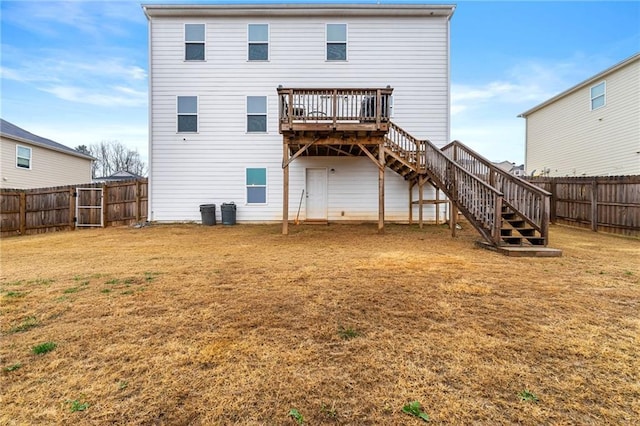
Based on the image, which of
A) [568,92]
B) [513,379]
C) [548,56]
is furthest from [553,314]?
[548,56]

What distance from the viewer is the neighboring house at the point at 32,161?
575 inches

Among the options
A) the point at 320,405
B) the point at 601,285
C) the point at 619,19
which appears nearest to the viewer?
the point at 320,405

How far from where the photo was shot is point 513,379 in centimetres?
210

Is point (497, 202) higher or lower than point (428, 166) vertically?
→ lower

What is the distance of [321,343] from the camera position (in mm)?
2613

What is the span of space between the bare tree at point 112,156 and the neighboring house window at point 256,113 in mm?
48196

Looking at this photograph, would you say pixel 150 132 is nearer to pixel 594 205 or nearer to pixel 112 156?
pixel 594 205

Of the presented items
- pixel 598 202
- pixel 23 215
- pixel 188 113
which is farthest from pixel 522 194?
pixel 23 215

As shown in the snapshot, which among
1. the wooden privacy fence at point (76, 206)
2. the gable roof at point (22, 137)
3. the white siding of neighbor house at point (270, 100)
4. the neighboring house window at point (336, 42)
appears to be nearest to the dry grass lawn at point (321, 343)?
the white siding of neighbor house at point (270, 100)

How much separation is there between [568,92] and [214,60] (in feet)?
55.0

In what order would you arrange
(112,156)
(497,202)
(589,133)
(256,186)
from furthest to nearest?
(112,156) → (589,133) → (256,186) → (497,202)

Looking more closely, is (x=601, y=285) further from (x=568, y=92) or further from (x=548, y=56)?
(x=548, y=56)

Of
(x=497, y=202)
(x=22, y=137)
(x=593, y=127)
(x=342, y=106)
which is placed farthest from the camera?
(x=22, y=137)

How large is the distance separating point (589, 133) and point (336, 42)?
12630mm
